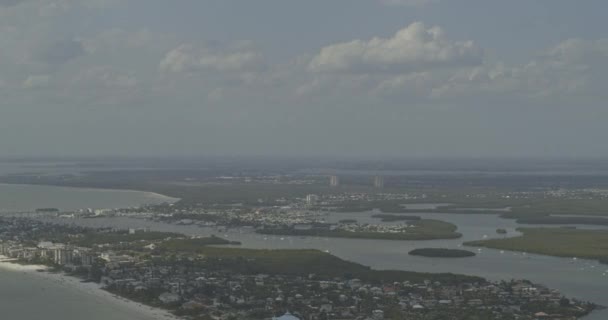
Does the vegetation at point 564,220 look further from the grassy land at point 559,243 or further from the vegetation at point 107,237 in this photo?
the vegetation at point 107,237

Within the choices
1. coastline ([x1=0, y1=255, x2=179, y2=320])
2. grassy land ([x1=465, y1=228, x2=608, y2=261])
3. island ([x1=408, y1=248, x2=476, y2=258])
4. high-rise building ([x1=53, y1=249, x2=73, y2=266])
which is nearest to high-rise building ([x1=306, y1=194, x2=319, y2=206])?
grassy land ([x1=465, y1=228, x2=608, y2=261])

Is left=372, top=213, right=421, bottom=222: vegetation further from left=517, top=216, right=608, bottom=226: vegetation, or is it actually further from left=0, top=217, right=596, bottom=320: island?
left=0, top=217, right=596, bottom=320: island

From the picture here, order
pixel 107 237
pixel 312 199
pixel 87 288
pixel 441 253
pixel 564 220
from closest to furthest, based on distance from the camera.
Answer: pixel 87 288
pixel 441 253
pixel 107 237
pixel 564 220
pixel 312 199

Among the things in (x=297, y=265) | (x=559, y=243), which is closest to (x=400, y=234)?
(x=559, y=243)

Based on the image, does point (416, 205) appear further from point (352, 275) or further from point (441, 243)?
point (352, 275)

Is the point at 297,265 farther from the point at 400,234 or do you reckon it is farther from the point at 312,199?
the point at 312,199

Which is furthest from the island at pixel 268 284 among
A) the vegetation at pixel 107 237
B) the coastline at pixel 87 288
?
the vegetation at pixel 107 237
